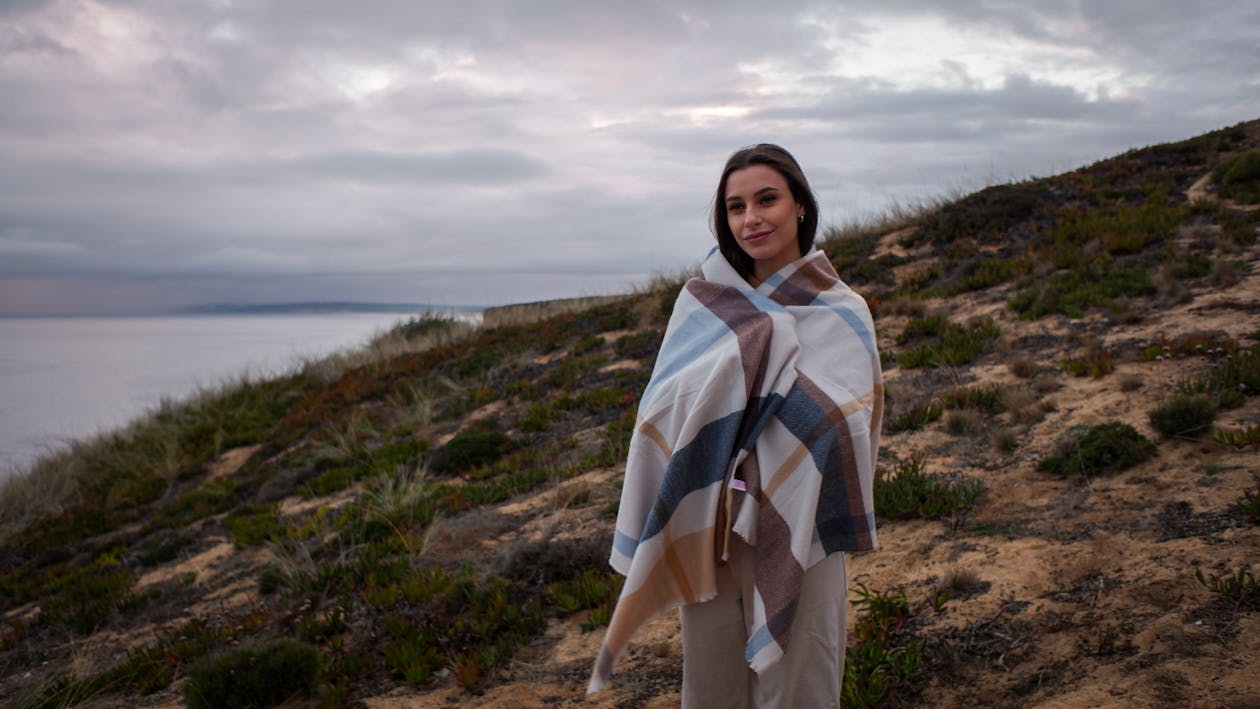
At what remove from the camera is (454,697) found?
4215 millimetres

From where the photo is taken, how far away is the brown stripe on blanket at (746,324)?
7.70 feet

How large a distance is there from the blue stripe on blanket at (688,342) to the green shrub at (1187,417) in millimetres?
4346

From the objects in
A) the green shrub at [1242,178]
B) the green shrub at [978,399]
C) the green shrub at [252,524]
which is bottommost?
the green shrub at [252,524]

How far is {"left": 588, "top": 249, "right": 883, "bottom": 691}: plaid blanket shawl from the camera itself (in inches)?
88.2

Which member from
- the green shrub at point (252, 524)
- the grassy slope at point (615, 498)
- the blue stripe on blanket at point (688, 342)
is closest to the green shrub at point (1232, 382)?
the grassy slope at point (615, 498)

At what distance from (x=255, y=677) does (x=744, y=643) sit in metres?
3.28

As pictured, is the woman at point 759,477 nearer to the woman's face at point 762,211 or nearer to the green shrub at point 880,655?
the woman's face at point 762,211

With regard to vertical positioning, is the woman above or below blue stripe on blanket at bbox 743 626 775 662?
above

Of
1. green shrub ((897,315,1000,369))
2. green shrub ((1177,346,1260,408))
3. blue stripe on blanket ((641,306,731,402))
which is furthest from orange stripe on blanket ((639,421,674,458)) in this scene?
green shrub ((897,315,1000,369))

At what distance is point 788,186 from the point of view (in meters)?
2.55

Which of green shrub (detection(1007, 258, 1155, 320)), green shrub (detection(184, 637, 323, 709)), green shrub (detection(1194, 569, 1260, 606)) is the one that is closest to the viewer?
green shrub (detection(1194, 569, 1260, 606))

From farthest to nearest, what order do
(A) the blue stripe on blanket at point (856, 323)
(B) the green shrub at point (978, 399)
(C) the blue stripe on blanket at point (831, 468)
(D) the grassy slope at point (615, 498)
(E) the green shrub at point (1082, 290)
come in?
(E) the green shrub at point (1082, 290)
(B) the green shrub at point (978, 399)
(D) the grassy slope at point (615, 498)
(A) the blue stripe on blanket at point (856, 323)
(C) the blue stripe on blanket at point (831, 468)

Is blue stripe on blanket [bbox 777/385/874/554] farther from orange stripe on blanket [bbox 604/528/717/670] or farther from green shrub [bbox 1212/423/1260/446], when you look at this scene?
green shrub [bbox 1212/423/1260/446]

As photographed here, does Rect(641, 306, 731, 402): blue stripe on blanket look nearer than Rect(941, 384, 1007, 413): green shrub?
Yes
